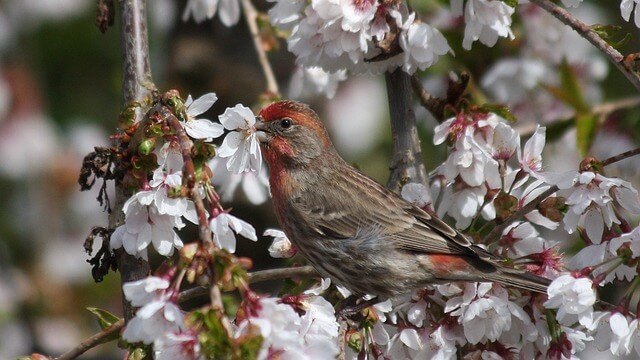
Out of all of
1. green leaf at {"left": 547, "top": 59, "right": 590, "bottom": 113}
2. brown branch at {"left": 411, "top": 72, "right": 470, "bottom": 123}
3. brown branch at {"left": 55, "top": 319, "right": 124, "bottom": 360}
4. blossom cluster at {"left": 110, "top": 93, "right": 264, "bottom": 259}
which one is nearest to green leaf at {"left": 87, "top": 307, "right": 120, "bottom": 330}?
brown branch at {"left": 55, "top": 319, "right": 124, "bottom": 360}

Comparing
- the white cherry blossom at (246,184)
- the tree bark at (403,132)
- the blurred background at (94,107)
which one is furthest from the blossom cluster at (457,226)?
the blurred background at (94,107)

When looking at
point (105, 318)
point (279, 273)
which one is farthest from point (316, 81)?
point (105, 318)

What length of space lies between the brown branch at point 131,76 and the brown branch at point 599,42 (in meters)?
1.47

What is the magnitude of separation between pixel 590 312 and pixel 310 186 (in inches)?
73.6

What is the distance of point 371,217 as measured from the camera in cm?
494

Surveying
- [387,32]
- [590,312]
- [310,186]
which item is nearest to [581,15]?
[310,186]

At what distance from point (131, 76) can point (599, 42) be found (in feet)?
A: 5.58

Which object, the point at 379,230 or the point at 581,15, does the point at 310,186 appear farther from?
the point at 581,15

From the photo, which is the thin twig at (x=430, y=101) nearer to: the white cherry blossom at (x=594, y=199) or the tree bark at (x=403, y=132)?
→ the tree bark at (x=403, y=132)

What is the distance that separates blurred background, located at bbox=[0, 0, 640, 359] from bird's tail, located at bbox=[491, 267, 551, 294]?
198cm

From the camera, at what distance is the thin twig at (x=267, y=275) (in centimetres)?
372

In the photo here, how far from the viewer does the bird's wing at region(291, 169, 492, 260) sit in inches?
186

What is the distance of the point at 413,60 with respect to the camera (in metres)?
4.32

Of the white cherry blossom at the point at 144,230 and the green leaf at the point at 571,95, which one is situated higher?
the white cherry blossom at the point at 144,230
